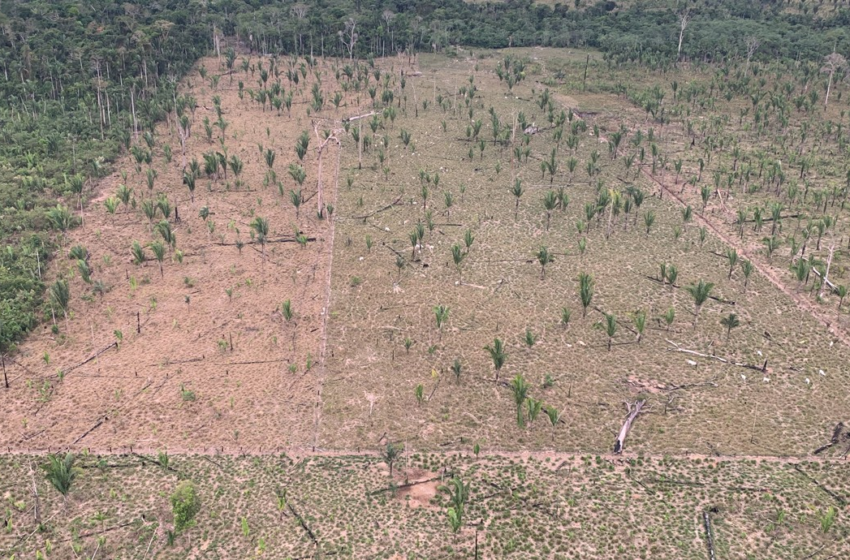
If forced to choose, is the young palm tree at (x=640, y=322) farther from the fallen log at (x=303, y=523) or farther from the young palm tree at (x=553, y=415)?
the fallen log at (x=303, y=523)

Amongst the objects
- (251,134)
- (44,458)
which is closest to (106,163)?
(251,134)

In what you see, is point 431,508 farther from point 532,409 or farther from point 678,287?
point 678,287

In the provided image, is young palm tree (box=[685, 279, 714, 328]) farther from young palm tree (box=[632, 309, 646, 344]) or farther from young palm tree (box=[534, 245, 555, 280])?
young palm tree (box=[534, 245, 555, 280])

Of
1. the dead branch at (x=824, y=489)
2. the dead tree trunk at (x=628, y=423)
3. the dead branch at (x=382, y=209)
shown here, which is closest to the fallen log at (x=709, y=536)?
the dead tree trunk at (x=628, y=423)

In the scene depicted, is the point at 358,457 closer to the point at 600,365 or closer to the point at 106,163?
the point at 600,365

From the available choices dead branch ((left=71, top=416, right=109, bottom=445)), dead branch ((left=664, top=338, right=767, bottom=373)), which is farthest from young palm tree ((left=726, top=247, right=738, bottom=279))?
dead branch ((left=71, top=416, right=109, bottom=445))
